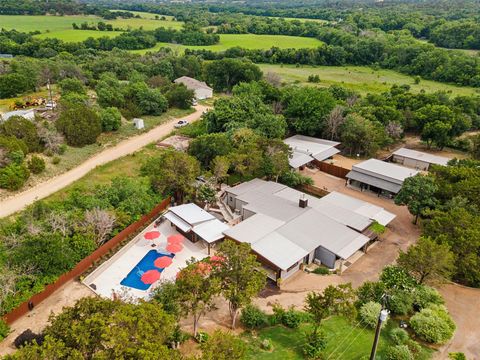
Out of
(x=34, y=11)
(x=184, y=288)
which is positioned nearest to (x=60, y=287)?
(x=184, y=288)

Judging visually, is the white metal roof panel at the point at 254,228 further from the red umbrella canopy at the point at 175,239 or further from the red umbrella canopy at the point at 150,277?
the red umbrella canopy at the point at 150,277

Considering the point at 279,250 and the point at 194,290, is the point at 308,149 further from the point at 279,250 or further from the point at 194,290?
the point at 194,290

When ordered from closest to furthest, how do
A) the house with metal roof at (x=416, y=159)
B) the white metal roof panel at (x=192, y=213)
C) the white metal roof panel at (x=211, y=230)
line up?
the white metal roof panel at (x=211, y=230) → the white metal roof panel at (x=192, y=213) → the house with metal roof at (x=416, y=159)

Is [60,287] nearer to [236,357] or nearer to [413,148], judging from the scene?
[236,357]

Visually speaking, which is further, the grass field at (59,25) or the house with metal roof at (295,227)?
the grass field at (59,25)

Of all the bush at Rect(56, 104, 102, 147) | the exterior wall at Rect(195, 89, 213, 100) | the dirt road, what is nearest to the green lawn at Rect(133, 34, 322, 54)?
the exterior wall at Rect(195, 89, 213, 100)

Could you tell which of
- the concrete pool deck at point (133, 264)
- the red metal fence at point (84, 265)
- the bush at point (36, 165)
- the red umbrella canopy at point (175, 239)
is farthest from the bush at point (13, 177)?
the red umbrella canopy at point (175, 239)
